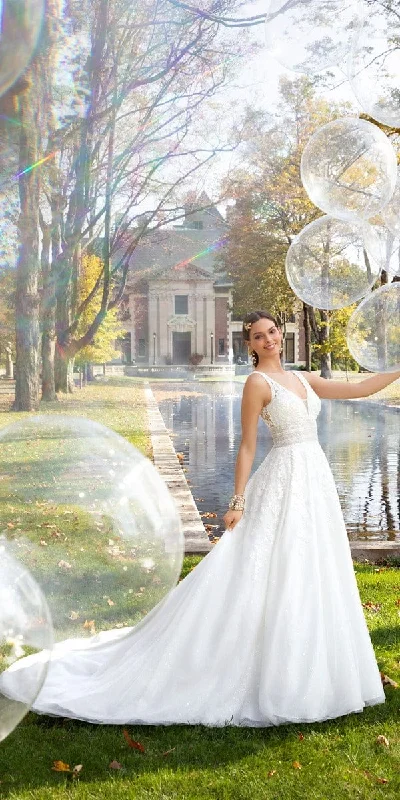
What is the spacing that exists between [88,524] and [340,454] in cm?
865

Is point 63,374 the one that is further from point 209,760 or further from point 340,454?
point 209,760

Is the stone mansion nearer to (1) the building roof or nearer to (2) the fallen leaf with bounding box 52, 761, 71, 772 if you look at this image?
(1) the building roof

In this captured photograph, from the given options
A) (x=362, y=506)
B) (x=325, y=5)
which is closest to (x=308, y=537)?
(x=325, y=5)

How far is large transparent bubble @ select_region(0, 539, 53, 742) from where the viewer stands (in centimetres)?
258

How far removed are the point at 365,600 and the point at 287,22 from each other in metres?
3.59

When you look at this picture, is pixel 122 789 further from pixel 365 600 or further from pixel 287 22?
pixel 287 22

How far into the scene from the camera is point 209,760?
2.76 metres

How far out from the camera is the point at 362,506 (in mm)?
7770

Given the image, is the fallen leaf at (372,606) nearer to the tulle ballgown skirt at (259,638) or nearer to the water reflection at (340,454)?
the tulle ballgown skirt at (259,638)

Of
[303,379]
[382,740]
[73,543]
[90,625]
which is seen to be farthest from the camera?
[303,379]

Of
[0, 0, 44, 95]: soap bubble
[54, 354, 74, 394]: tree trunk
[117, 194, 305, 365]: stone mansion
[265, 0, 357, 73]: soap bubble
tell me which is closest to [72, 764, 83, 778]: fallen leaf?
[265, 0, 357, 73]: soap bubble

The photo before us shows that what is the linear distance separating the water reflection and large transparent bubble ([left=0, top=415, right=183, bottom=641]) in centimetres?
344

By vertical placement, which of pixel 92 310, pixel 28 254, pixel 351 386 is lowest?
pixel 351 386

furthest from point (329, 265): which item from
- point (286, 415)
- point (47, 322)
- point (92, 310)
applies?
point (92, 310)
